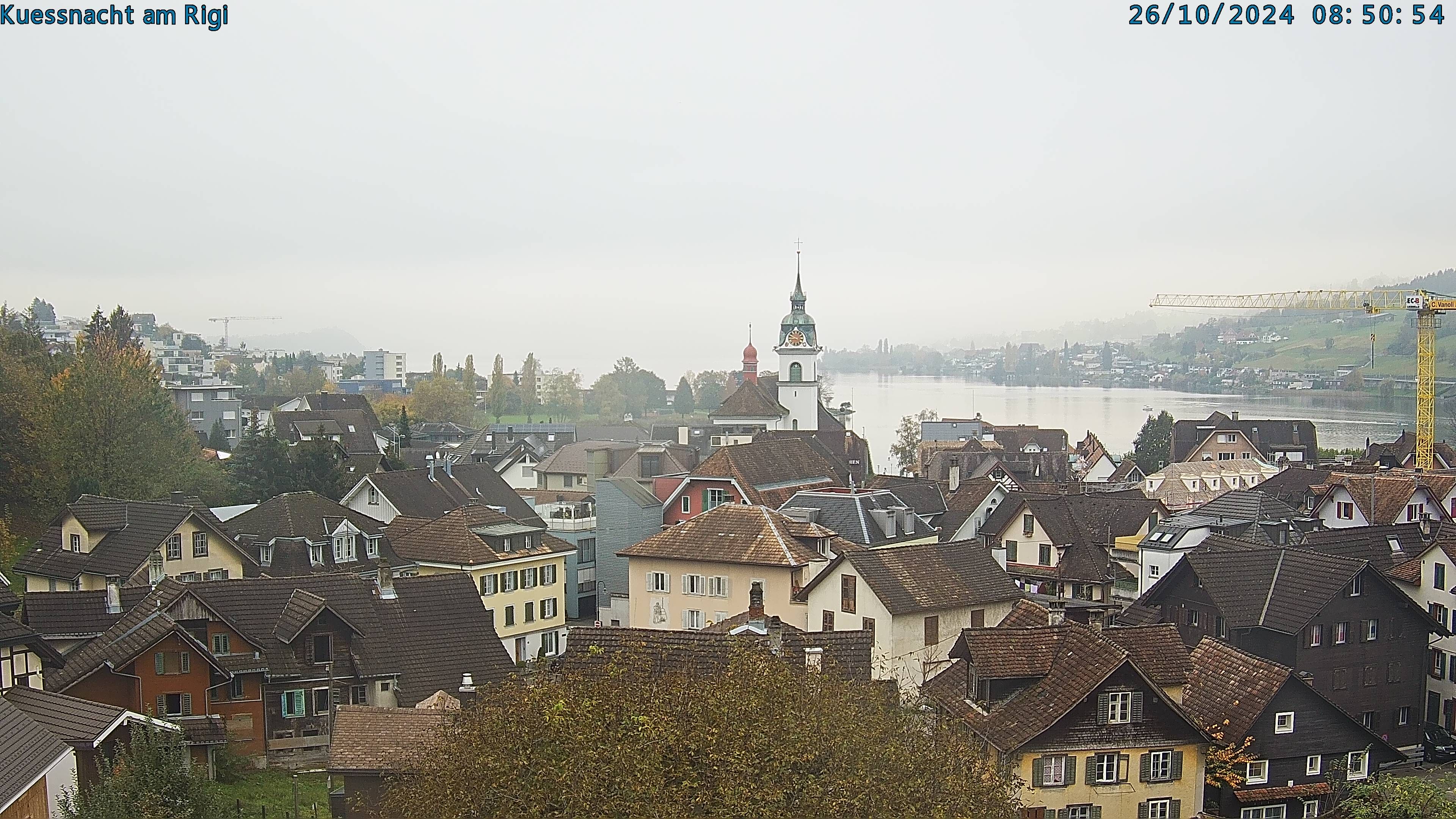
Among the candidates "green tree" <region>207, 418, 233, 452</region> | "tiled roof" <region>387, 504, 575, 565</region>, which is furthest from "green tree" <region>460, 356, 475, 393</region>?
"tiled roof" <region>387, 504, 575, 565</region>

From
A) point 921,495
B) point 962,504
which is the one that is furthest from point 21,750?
point 921,495

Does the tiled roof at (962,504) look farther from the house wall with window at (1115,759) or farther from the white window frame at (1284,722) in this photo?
the house wall with window at (1115,759)

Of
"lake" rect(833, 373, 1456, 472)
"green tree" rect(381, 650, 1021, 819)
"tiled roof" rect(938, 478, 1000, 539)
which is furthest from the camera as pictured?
"lake" rect(833, 373, 1456, 472)

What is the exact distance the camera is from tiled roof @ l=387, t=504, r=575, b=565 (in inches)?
1377

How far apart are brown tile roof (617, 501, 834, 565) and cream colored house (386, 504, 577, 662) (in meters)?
2.83

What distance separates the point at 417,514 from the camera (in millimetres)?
43719

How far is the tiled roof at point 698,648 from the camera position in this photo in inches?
727

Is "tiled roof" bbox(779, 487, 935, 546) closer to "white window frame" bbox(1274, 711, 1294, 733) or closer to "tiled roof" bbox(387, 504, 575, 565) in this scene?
"tiled roof" bbox(387, 504, 575, 565)

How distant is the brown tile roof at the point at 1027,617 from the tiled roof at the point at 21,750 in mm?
14893

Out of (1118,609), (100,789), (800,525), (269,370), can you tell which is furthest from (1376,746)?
(269,370)

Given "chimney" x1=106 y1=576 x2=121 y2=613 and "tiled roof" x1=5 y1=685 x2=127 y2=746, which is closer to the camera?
"tiled roof" x1=5 y1=685 x2=127 y2=746

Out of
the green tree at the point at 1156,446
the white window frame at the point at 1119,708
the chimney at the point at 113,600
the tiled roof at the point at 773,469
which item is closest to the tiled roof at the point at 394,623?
the chimney at the point at 113,600

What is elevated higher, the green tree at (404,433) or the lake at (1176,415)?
the green tree at (404,433)

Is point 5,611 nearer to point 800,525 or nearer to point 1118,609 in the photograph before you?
point 800,525
